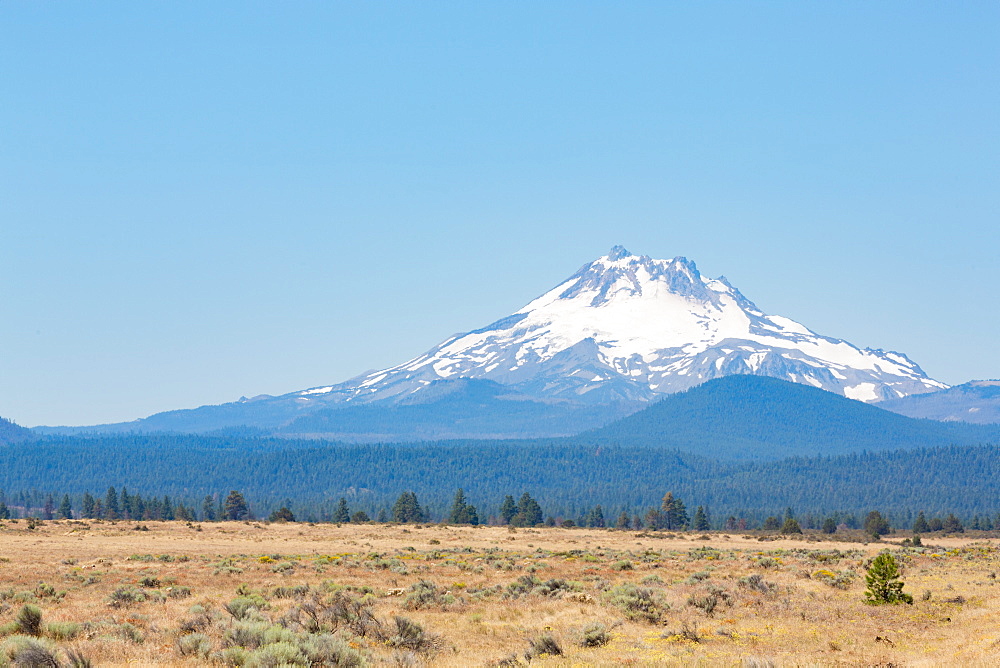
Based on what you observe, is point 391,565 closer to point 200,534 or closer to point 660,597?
point 660,597

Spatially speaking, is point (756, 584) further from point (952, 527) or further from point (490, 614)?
point (952, 527)

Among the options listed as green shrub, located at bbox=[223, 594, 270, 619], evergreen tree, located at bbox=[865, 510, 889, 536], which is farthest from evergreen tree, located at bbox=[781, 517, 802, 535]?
green shrub, located at bbox=[223, 594, 270, 619]

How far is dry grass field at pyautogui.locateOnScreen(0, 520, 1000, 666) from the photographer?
668 inches

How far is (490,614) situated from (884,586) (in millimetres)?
11182

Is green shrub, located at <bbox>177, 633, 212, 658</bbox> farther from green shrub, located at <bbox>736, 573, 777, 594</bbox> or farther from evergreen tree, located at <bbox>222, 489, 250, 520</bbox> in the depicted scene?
evergreen tree, located at <bbox>222, 489, 250, 520</bbox>

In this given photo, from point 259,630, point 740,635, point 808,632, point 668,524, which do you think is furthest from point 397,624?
point 668,524

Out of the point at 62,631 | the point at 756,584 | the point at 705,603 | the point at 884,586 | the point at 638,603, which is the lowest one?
the point at 756,584

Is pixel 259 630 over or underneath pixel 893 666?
over

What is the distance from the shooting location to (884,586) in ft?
82.3

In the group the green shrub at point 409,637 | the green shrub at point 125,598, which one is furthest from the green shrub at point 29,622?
the green shrub at point 409,637

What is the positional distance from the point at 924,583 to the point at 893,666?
1708 centimetres

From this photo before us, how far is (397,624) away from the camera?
1938 cm

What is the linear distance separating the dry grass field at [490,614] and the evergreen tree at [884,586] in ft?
2.67

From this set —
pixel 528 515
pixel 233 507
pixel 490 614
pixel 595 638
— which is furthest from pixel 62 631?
pixel 528 515
